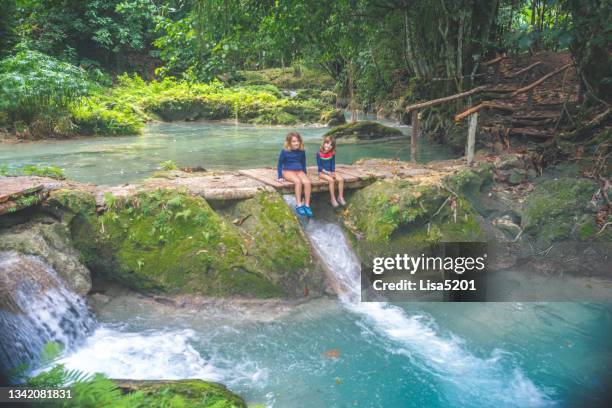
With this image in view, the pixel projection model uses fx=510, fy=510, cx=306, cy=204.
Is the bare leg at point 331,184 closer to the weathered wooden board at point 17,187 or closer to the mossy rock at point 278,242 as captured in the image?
the mossy rock at point 278,242

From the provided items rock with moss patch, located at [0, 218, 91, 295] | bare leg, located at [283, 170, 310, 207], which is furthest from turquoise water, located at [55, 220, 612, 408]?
bare leg, located at [283, 170, 310, 207]

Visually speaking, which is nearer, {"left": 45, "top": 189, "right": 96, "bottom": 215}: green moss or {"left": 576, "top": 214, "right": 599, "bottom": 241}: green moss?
{"left": 45, "top": 189, "right": 96, "bottom": 215}: green moss

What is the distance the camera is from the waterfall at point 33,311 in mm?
4949

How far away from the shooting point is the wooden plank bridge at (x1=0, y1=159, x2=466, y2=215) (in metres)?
6.17

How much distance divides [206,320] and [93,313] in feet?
4.27

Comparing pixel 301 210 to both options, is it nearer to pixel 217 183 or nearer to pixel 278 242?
pixel 278 242

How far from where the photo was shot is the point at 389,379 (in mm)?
5031

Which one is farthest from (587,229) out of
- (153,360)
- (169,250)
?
(153,360)

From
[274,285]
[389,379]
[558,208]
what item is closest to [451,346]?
[389,379]

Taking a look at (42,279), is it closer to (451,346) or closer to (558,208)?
(451,346)

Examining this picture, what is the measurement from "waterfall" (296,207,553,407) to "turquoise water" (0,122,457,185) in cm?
461

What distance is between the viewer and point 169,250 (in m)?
6.53

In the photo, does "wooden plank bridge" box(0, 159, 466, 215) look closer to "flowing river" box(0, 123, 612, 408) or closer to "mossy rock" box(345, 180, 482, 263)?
"mossy rock" box(345, 180, 482, 263)

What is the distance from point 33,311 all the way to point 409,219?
4.83 metres
